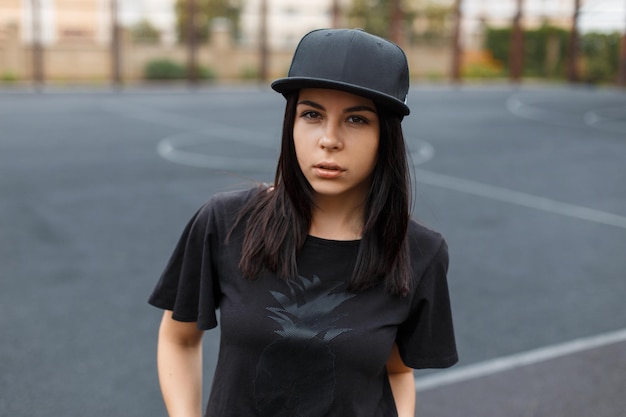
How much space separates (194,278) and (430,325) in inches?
21.4

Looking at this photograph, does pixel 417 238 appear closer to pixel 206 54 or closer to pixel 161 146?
pixel 161 146

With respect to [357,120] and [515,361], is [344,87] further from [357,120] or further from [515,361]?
[515,361]

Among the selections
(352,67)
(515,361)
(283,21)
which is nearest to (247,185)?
(515,361)

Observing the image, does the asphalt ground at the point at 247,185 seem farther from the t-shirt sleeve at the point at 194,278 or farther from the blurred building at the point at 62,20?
the blurred building at the point at 62,20

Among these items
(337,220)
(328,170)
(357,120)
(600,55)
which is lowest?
(600,55)

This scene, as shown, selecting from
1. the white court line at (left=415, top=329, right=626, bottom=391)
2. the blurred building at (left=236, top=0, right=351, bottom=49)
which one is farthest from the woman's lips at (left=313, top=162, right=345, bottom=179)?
the blurred building at (left=236, top=0, right=351, bottom=49)

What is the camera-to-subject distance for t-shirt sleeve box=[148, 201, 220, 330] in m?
1.82

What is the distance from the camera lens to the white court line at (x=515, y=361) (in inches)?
180

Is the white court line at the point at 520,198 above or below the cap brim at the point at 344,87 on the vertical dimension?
below

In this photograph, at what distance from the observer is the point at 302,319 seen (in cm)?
173

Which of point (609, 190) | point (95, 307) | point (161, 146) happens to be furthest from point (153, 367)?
point (161, 146)

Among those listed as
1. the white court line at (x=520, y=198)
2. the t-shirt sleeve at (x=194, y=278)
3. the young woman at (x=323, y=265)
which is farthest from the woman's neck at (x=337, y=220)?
the white court line at (x=520, y=198)

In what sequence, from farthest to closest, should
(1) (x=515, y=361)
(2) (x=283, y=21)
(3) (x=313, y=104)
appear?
(2) (x=283, y=21)
(1) (x=515, y=361)
(3) (x=313, y=104)

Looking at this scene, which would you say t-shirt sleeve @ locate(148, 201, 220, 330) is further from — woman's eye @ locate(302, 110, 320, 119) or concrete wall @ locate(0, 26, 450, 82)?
concrete wall @ locate(0, 26, 450, 82)
